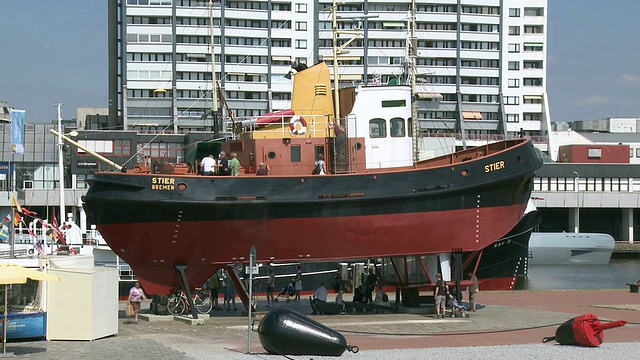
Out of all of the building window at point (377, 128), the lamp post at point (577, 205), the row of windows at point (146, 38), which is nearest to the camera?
the building window at point (377, 128)

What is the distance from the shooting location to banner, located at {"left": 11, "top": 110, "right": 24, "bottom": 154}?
1344 inches

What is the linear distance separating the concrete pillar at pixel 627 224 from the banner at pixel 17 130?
6342 centimetres

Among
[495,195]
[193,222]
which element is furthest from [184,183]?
[495,195]

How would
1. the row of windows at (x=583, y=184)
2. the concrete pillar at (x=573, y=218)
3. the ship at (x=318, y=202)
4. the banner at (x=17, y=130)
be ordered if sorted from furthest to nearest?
the row of windows at (x=583, y=184) < the concrete pillar at (x=573, y=218) < the banner at (x=17, y=130) < the ship at (x=318, y=202)

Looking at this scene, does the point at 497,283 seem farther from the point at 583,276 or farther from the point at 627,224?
the point at 627,224

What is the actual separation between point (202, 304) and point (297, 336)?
467 inches

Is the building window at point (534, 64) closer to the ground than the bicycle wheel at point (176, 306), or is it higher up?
higher up

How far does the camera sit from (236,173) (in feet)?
93.6

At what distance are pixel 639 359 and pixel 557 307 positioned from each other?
12.8 meters

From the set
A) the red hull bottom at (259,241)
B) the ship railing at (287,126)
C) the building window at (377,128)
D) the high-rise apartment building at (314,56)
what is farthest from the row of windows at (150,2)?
the red hull bottom at (259,241)

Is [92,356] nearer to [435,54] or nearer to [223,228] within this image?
[223,228]

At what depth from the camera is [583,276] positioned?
60094mm

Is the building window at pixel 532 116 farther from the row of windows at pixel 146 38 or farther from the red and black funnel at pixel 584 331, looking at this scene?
the red and black funnel at pixel 584 331

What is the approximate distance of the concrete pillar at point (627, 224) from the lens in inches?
3295
